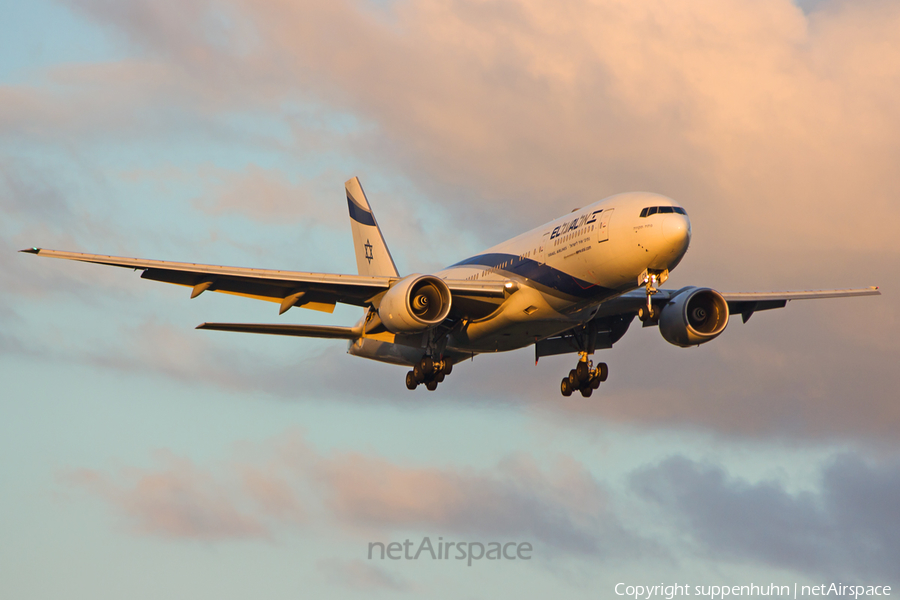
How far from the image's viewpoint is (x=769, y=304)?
43.1 meters

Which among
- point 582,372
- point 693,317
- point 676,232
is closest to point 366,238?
point 582,372

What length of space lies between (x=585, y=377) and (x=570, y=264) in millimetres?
7746

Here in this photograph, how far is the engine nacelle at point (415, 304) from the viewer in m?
33.9

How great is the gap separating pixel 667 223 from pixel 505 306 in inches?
285

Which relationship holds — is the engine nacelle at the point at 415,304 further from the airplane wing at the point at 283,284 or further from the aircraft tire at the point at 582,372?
the aircraft tire at the point at 582,372

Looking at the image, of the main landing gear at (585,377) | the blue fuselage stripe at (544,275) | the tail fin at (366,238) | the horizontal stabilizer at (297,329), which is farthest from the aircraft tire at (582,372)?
the tail fin at (366,238)

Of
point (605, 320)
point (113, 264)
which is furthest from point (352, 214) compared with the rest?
point (113, 264)

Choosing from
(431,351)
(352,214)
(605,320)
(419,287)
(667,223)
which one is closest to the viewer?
(667,223)

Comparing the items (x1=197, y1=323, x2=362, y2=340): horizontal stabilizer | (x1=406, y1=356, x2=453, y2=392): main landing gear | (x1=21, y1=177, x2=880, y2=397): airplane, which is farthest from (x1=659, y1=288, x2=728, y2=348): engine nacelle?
(x1=197, y1=323, x2=362, y2=340): horizontal stabilizer

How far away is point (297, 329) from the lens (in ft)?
127

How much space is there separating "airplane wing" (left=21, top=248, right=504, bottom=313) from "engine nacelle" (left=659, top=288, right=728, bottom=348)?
7.36m

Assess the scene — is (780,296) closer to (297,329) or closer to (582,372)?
(582,372)

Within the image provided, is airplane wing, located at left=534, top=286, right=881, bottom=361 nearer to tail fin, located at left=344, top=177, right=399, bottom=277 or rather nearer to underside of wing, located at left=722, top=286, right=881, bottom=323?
underside of wing, located at left=722, top=286, right=881, bottom=323

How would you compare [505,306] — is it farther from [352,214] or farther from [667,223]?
[352,214]
